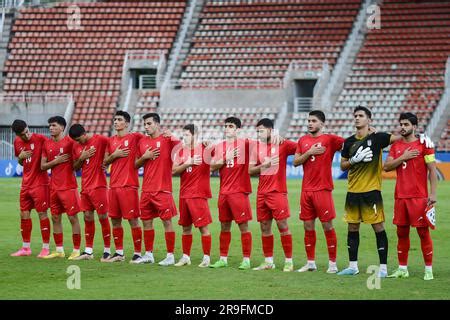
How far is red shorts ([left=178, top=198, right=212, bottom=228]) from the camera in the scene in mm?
13797

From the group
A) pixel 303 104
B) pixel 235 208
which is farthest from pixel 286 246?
pixel 303 104

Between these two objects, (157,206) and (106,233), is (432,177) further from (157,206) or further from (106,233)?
(106,233)

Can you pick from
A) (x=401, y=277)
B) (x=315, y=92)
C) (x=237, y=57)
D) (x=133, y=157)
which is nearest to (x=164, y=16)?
(x=237, y=57)

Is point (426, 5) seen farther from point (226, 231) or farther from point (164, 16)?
point (226, 231)

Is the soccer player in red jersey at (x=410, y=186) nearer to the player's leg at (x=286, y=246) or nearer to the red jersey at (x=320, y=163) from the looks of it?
the red jersey at (x=320, y=163)

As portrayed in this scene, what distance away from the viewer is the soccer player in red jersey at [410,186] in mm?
12453

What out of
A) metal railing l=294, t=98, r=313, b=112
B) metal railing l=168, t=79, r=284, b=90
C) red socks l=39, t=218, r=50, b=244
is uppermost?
metal railing l=168, t=79, r=284, b=90

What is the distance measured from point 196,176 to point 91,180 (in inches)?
68.8

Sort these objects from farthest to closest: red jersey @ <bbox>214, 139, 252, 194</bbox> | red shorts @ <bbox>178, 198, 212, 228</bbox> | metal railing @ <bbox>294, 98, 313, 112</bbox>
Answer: metal railing @ <bbox>294, 98, 313, 112</bbox>
red shorts @ <bbox>178, 198, 212, 228</bbox>
red jersey @ <bbox>214, 139, 252, 194</bbox>

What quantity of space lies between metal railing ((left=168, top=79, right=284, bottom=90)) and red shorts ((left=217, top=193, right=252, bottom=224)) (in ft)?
83.6

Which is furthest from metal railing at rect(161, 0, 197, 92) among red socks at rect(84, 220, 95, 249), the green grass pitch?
red socks at rect(84, 220, 95, 249)

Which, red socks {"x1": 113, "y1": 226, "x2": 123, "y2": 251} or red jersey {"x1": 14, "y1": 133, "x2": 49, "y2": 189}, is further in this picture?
red jersey {"x1": 14, "y1": 133, "x2": 49, "y2": 189}

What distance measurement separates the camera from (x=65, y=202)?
48.5ft

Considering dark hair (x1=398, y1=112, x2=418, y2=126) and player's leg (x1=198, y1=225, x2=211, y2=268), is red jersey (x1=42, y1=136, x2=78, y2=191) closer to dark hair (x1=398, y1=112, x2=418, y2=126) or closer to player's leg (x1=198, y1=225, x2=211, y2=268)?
player's leg (x1=198, y1=225, x2=211, y2=268)
